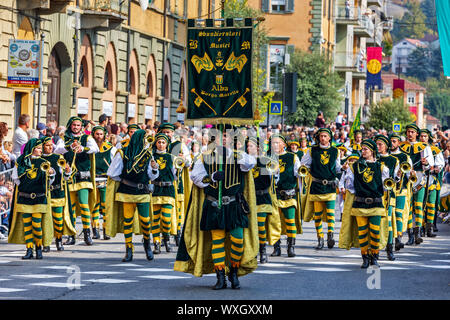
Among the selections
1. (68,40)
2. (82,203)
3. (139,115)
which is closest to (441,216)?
(82,203)

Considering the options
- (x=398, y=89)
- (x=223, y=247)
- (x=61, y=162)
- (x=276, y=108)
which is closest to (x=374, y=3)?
(x=398, y=89)

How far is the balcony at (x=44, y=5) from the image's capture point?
26297 mm

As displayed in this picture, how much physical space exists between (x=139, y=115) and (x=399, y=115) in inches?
1269

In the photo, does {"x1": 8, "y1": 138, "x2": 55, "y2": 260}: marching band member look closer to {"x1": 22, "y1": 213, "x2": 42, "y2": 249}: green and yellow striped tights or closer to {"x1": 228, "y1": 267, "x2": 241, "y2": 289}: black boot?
{"x1": 22, "y1": 213, "x2": 42, "y2": 249}: green and yellow striped tights

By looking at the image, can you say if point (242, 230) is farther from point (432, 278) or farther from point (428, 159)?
point (428, 159)

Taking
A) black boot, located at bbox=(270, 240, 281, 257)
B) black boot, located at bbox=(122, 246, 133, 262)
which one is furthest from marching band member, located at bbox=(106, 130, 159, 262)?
black boot, located at bbox=(270, 240, 281, 257)

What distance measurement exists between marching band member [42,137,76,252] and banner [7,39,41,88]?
16.7ft

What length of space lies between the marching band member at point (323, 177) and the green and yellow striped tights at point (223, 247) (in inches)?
220

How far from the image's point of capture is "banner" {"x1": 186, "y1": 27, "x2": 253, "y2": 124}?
13758 millimetres

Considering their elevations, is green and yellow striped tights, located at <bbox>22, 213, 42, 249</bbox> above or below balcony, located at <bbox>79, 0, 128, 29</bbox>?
below

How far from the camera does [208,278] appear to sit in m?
13.9

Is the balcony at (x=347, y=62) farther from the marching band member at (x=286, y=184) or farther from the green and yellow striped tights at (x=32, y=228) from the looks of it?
the green and yellow striped tights at (x=32, y=228)

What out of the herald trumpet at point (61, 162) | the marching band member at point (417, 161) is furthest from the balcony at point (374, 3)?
the herald trumpet at point (61, 162)

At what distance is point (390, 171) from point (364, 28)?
62473 mm
